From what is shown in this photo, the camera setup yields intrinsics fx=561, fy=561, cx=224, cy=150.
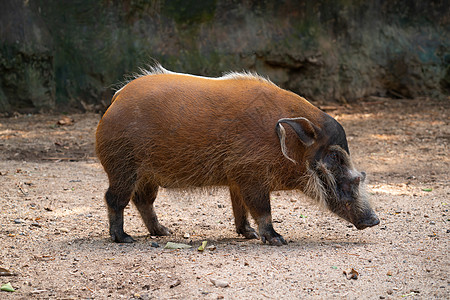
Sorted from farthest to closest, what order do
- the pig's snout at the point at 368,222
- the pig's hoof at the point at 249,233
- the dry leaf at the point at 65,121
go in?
the dry leaf at the point at 65,121 → the pig's hoof at the point at 249,233 → the pig's snout at the point at 368,222

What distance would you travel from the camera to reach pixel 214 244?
450 cm

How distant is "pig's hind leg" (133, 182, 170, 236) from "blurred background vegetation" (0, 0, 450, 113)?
6.09 meters

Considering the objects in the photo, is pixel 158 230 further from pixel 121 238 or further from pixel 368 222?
pixel 368 222

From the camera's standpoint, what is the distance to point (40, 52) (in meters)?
10.3

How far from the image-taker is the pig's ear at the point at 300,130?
14.2 feet

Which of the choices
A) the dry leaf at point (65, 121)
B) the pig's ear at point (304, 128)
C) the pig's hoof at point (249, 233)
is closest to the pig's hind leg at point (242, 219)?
the pig's hoof at point (249, 233)

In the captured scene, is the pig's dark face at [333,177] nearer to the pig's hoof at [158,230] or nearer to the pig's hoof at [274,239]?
the pig's hoof at [274,239]

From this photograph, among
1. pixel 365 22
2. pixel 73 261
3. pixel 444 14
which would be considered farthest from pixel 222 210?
pixel 444 14

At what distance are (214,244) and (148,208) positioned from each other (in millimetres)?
769

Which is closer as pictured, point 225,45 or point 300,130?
point 300,130

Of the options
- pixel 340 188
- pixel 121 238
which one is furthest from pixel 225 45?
pixel 121 238

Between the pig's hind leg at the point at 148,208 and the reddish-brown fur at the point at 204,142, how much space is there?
0.24 meters

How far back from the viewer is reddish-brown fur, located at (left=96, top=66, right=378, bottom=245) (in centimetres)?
440

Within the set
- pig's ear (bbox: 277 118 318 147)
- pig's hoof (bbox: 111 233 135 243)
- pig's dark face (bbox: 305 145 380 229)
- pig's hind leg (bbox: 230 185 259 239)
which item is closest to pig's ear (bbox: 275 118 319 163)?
pig's ear (bbox: 277 118 318 147)
